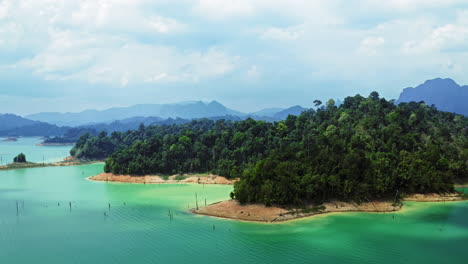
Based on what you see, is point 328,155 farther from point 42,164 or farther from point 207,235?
point 42,164

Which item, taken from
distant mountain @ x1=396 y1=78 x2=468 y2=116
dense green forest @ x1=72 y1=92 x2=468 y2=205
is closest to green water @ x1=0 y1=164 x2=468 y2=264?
dense green forest @ x1=72 y1=92 x2=468 y2=205

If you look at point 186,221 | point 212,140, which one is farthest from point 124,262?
point 212,140

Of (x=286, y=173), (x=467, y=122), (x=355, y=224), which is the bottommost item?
(x=355, y=224)

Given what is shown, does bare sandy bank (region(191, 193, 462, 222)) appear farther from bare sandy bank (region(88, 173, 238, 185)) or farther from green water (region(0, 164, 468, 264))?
bare sandy bank (region(88, 173, 238, 185))

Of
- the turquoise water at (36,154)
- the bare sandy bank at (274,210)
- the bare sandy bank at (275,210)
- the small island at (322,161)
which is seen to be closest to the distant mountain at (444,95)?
the small island at (322,161)

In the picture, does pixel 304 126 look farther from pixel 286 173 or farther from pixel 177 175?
pixel 286 173

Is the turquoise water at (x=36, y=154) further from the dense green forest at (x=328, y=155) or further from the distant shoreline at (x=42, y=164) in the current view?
the dense green forest at (x=328, y=155)
